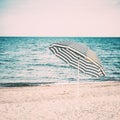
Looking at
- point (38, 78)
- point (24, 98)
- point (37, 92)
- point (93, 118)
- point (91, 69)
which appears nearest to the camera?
point (93, 118)

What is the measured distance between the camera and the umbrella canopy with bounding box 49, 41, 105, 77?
990cm

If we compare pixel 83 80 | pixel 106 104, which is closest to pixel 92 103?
pixel 106 104

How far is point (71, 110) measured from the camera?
10539 mm

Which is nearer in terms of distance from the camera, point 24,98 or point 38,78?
point 24,98

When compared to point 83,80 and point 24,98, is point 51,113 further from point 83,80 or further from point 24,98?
point 83,80

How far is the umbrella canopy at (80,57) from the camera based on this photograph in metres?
9.90

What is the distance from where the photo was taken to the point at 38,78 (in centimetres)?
2605

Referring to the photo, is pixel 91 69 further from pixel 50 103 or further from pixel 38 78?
pixel 38 78

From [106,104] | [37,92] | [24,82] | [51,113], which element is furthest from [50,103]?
[24,82]

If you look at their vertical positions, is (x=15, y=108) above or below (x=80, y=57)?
below

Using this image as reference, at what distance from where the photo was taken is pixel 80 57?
10.5 meters

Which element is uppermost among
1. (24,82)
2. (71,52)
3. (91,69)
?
(71,52)

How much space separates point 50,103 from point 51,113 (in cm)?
145

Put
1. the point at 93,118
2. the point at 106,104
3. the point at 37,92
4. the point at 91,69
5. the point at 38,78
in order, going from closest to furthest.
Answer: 1. the point at 93,118
2. the point at 91,69
3. the point at 106,104
4. the point at 37,92
5. the point at 38,78
